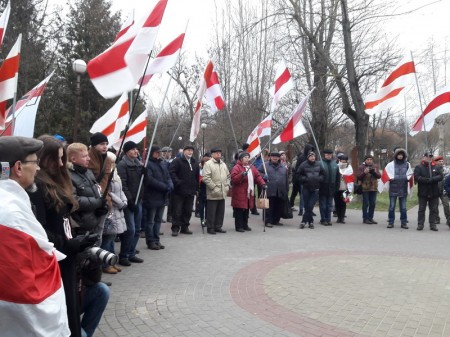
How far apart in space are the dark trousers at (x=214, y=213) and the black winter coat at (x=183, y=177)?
601 mm

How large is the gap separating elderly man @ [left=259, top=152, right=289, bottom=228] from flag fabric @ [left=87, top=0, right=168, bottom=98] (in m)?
6.35

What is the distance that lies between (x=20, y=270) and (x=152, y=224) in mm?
5941

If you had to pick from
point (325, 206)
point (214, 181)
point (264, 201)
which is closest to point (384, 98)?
point (325, 206)

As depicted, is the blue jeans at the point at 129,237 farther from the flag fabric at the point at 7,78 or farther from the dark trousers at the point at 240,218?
the dark trousers at the point at 240,218

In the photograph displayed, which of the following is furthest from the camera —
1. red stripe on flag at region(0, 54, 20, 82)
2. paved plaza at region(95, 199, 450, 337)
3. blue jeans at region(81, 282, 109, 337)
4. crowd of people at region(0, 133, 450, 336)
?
red stripe on flag at region(0, 54, 20, 82)

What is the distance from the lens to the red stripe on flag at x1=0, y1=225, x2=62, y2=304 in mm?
1937

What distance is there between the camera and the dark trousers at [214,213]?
976 centimetres

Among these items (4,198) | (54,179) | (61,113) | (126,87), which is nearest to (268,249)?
(126,87)

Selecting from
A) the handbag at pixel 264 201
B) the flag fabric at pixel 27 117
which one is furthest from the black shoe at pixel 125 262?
the handbag at pixel 264 201

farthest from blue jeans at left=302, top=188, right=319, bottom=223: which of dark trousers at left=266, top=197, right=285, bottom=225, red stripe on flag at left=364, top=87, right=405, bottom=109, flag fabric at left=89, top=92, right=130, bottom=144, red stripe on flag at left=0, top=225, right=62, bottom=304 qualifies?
red stripe on flag at left=0, top=225, right=62, bottom=304

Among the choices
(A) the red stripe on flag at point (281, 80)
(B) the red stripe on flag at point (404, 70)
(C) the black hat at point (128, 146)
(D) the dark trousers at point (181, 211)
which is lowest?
(D) the dark trousers at point (181, 211)

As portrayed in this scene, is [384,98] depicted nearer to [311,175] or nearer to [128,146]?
[311,175]

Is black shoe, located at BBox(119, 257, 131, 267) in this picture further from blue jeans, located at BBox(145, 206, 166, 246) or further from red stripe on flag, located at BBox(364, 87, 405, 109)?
red stripe on flag, located at BBox(364, 87, 405, 109)

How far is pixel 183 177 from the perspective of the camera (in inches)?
370
